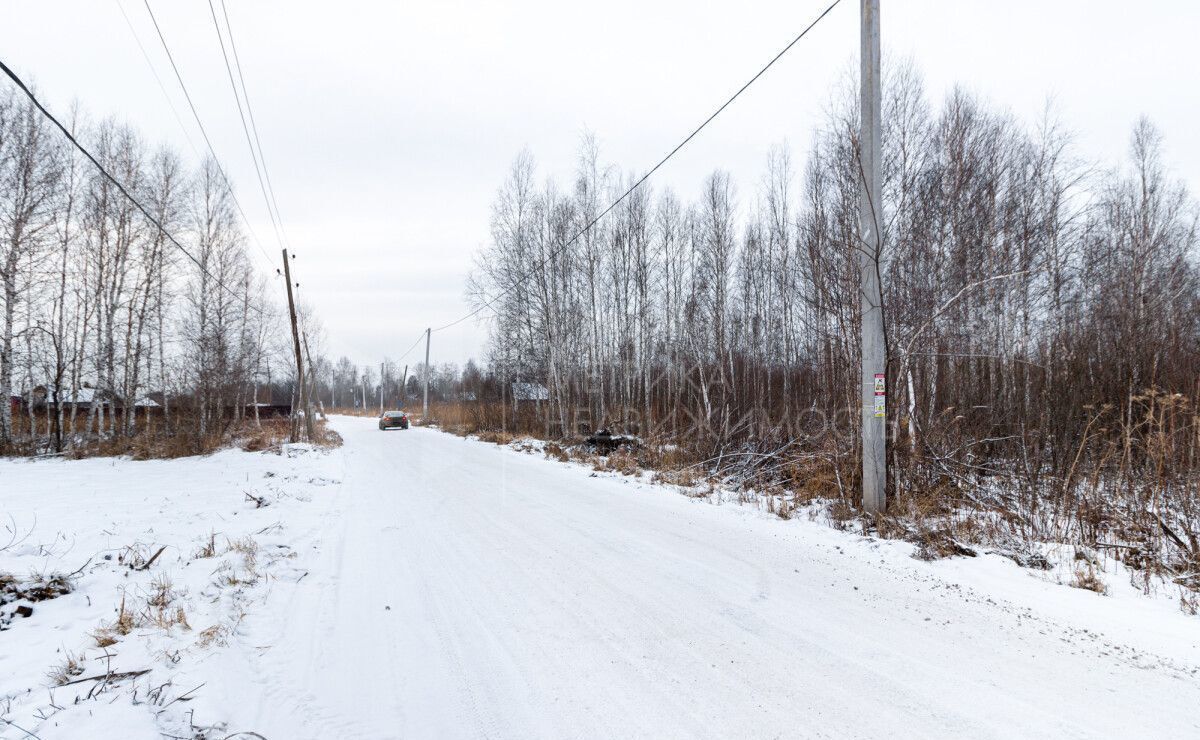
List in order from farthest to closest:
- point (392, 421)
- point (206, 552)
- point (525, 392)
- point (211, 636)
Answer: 1. point (392, 421)
2. point (525, 392)
3. point (206, 552)
4. point (211, 636)

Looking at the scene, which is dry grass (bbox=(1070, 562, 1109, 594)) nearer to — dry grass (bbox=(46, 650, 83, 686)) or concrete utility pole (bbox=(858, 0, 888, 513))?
concrete utility pole (bbox=(858, 0, 888, 513))

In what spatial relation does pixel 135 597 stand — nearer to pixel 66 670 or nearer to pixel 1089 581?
pixel 66 670

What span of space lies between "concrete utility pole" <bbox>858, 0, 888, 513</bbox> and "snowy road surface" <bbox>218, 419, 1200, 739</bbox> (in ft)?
3.25

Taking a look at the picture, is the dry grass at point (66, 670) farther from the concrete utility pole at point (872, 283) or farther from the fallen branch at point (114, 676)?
the concrete utility pole at point (872, 283)

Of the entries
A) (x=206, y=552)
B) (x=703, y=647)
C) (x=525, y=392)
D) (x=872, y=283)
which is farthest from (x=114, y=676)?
(x=525, y=392)

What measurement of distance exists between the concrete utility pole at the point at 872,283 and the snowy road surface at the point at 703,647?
992mm

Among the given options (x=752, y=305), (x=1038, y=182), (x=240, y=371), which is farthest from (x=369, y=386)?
(x=1038, y=182)

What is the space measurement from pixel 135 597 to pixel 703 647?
13.2 ft

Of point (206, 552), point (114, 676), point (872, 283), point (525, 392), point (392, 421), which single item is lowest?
point (392, 421)

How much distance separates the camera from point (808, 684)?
2.62m

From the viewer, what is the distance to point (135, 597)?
3791mm

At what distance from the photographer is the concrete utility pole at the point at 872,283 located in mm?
5949

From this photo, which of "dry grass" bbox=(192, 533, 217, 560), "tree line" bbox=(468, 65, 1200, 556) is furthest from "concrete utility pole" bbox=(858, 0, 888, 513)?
"dry grass" bbox=(192, 533, 217, 560)

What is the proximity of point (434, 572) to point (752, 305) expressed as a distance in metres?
19.6
